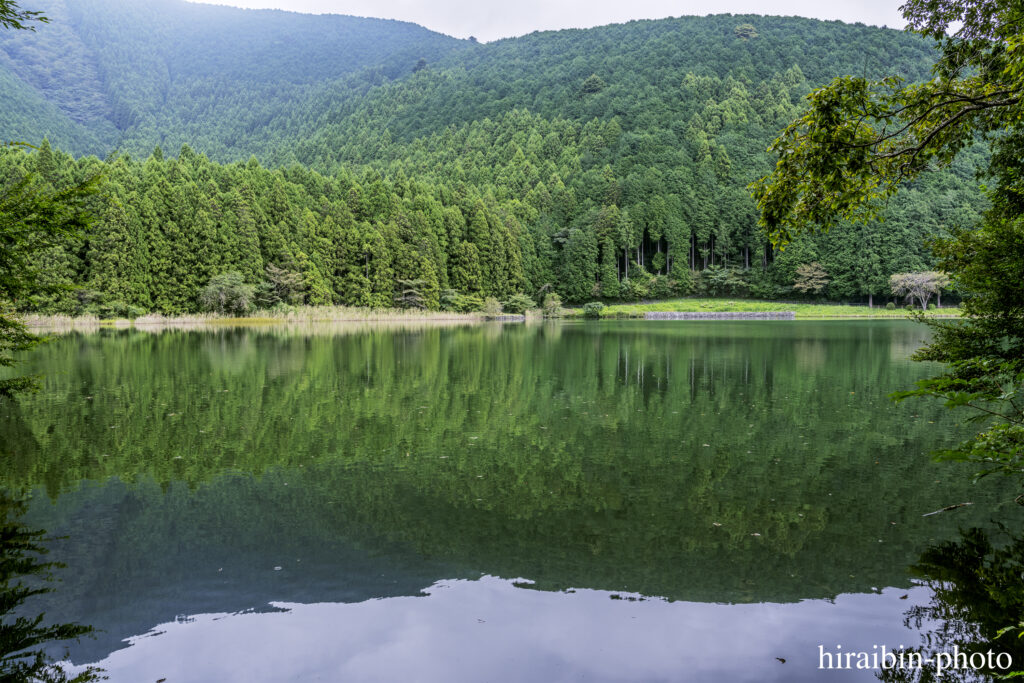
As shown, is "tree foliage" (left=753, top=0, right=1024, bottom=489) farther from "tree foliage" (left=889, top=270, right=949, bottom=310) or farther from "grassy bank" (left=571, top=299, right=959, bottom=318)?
"tree foliage" (left=889, top=270, right=949, bottom=310)

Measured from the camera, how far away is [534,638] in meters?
4.00

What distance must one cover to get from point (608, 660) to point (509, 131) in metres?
117

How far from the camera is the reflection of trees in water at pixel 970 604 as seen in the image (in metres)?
3.62

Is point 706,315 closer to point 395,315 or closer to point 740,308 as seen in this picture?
point 740,308

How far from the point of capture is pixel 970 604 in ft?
13.9

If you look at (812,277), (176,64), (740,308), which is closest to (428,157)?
(740,308)

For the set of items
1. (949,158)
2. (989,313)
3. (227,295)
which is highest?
(949,158)

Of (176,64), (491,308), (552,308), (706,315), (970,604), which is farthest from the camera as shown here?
(176,64)

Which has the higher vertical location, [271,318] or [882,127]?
[882,127]

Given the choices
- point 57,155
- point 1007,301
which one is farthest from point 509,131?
point 1007,301

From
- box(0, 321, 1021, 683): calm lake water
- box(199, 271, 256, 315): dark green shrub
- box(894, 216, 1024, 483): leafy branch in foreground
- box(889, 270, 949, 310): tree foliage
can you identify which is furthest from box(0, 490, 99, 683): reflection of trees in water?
box(889, 270, 949, 310): tree foliage

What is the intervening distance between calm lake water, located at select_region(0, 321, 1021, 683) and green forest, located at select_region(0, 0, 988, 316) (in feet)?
71.7

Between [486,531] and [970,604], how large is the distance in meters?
3.57

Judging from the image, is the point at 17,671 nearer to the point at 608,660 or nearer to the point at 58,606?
the point at 58,606
